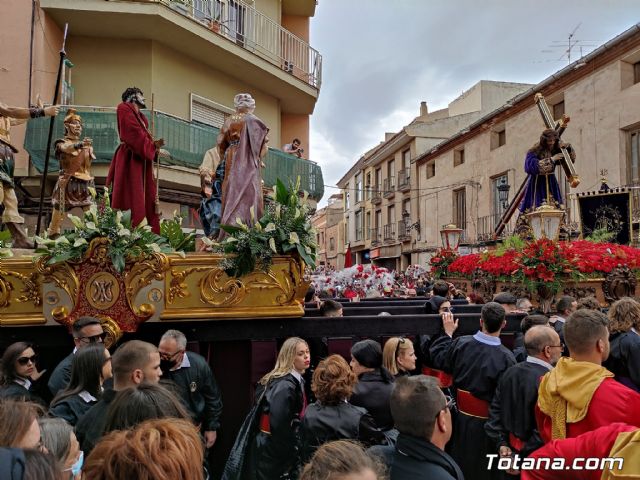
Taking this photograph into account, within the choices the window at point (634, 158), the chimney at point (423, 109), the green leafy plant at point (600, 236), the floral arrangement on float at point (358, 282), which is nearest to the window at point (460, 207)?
the window at point (634, 158)

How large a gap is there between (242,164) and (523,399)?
3772 millimetres

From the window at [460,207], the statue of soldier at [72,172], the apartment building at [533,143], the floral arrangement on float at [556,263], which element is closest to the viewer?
the floral arrangement on float at [556,263]

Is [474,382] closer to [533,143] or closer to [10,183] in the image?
[10,183]

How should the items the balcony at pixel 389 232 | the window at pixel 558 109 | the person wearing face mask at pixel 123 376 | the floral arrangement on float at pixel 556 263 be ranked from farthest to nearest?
1. the balcony at pixel 389 232
2. the window at pixel 558 109
3. the floral arrangement on float at pixel 556 263
4. the person wearing face mask at pixel 123 376

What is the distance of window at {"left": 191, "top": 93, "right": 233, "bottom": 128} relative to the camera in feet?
39.8

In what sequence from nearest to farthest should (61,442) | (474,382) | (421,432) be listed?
1. (61,442)
2. (421,432)
3. (474,382)

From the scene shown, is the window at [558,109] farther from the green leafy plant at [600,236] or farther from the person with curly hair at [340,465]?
the person with curly hair at [340,465]

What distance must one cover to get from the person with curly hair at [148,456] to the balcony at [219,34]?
10758 millimetres

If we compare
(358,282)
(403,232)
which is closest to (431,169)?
(403,232)

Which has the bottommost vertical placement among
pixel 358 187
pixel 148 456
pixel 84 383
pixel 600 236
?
pixel 84 383

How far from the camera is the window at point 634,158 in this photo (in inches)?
540

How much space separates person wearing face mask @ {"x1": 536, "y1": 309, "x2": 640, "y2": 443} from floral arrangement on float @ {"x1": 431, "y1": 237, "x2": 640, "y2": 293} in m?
3.64

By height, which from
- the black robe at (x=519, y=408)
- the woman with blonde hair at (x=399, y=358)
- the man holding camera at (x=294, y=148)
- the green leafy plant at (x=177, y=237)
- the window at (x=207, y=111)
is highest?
the window at (x=207, y=111)

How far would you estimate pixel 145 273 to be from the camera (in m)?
4.77
